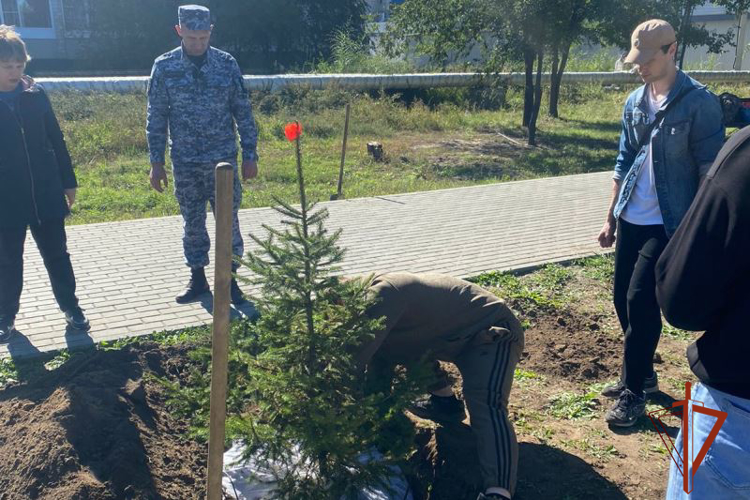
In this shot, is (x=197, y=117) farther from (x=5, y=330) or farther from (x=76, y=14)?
(x=76, y=14)

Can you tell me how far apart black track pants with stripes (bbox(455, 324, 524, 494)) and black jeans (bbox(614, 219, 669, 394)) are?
72cm

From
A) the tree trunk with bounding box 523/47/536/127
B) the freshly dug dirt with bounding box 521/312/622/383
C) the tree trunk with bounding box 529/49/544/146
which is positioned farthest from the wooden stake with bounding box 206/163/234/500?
the tree trunk with bounding box 529/49/544/146

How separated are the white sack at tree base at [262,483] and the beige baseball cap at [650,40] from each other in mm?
2315

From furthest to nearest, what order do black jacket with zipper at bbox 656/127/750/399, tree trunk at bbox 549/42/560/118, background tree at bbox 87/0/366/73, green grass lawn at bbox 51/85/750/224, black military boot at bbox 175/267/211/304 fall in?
background tree at bbox 87/0/366/73 → tree trunk at bbox 549/42/560/118 → green grass lawn at bbox 51/85/750/224 → black military boot at bbox 175/267/211/304 → black jacket with zipper at bbox 656/127/750/399

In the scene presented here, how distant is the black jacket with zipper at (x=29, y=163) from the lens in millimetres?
4930

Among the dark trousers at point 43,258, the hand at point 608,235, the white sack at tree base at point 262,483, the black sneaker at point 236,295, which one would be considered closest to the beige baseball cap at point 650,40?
the hand at point 608,235

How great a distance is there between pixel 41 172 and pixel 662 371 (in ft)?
13.9

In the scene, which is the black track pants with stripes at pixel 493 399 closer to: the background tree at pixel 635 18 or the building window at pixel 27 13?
the background tree at pixel 635 18

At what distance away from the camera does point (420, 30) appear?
54.9 feet

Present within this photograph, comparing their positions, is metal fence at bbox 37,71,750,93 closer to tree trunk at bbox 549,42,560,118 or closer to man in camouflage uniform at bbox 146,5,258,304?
tree trunk at bbox 549,42,560,118

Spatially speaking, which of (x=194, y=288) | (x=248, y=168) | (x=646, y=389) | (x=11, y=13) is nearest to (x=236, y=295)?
(x=194, y=288)

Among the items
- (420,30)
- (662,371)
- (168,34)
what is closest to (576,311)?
(662,371)

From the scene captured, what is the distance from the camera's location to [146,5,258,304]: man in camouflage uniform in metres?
5.58

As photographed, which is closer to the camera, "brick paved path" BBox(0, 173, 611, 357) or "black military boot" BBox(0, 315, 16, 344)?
"black military boot" BBox(0, 315, 16, 344)
